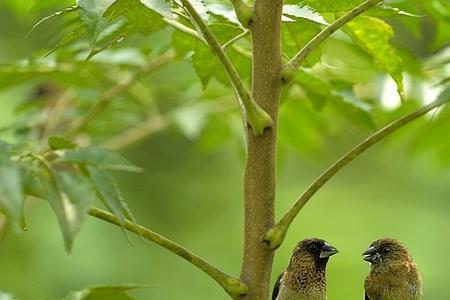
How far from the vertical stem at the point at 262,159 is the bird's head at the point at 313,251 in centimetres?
69

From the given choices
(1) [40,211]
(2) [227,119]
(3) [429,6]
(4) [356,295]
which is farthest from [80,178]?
(1) [40,211]

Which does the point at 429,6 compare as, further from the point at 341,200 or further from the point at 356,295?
the point at 341,200

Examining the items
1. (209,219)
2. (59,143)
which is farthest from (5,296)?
(209,219)

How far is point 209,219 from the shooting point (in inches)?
273

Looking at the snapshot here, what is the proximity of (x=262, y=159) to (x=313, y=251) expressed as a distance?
2.54 ft

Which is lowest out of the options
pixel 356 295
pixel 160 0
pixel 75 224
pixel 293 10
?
pixel 75 224

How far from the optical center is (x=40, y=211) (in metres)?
6.21

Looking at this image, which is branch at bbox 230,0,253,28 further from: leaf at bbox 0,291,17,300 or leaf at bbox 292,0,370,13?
leaf at bbox 0,291,17,300

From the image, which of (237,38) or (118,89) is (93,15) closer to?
(237,38)

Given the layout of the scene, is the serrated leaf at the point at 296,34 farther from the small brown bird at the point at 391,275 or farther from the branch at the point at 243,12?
the small brown bird at the point at 391,275

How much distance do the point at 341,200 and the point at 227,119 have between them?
276cm

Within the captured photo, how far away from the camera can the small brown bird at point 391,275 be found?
8.33 ft

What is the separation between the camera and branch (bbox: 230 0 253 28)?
2.21 m

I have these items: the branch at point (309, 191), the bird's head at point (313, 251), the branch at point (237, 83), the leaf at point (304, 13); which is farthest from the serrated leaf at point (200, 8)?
the bird's head at point (313, 251)
